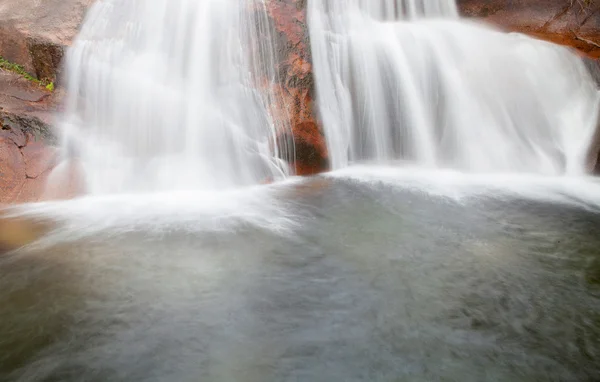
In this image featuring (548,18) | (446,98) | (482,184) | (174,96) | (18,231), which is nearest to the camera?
(18,231)

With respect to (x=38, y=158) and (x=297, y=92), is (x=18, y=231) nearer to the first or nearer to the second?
(x=38, y=158)

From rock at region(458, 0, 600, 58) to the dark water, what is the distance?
5.36 metres

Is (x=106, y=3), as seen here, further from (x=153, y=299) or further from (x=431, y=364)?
(x=431, y=364)

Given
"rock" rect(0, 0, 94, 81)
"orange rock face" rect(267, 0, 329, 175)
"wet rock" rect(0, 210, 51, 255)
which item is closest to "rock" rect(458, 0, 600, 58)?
"orange rock face" rect(267, 0, 329, 175)

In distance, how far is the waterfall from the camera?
622 centimetres

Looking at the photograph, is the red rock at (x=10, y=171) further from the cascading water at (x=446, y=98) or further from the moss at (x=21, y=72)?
the cascading water at (x=446, y=98)

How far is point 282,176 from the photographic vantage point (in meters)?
6.69

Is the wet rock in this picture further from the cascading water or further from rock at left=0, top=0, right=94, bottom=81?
the cascading water

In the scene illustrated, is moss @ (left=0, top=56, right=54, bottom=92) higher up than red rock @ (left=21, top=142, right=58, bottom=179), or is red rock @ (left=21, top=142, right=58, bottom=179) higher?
moss @ (left=0, top=56, right=54, bottom=92)

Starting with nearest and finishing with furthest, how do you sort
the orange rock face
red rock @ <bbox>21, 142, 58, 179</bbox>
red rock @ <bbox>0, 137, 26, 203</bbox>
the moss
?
red rock @ <bbox>0, 137, 26, 203</bbox> < red rock @ <bbox>21, 142, 58, 179</bbox> < the moss < the orange rock face

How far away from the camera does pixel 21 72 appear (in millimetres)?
6535

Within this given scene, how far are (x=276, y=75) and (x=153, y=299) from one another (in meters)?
4.77

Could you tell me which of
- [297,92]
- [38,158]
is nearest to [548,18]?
[297,92]

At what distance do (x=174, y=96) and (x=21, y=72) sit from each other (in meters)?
2.46
